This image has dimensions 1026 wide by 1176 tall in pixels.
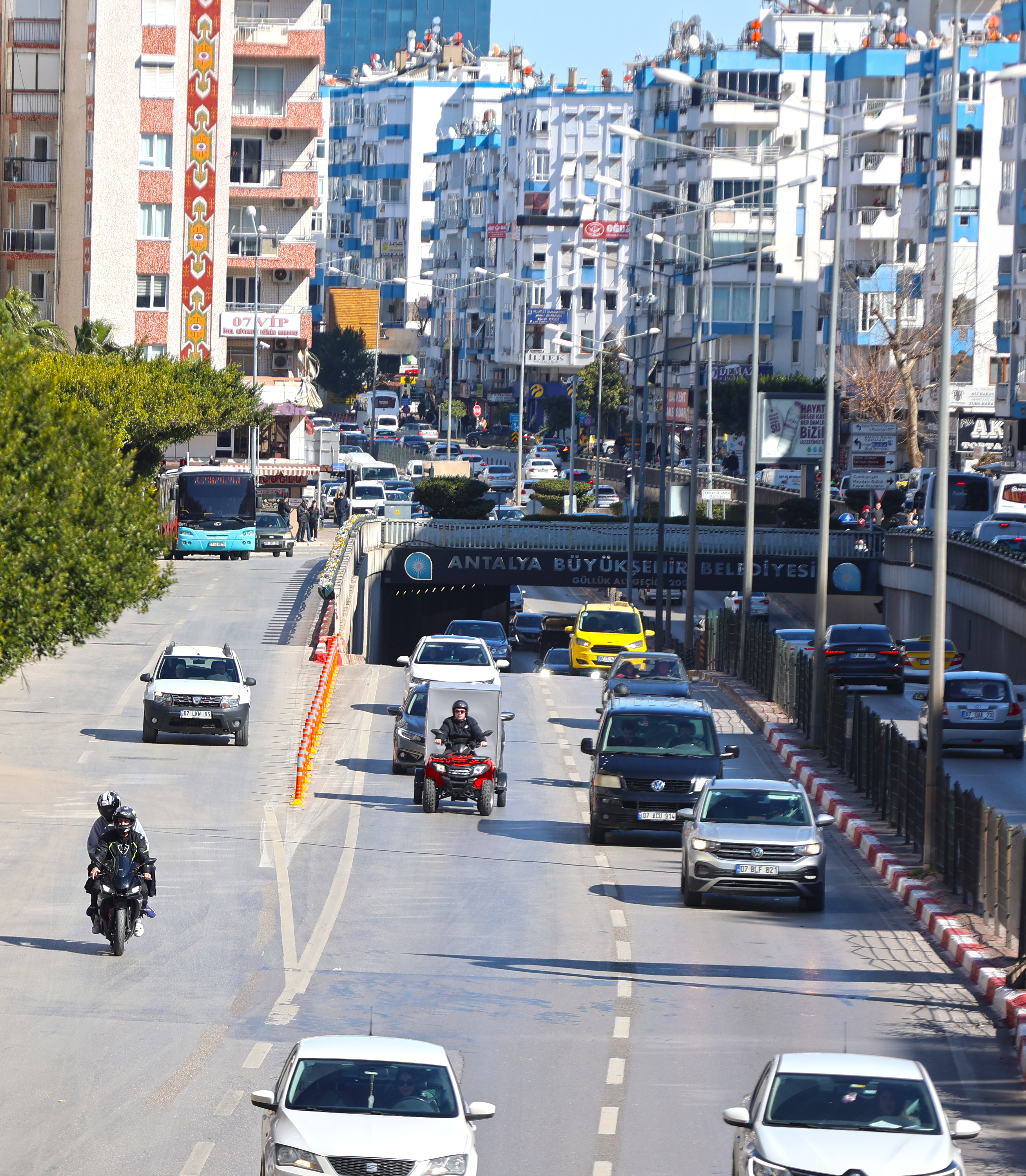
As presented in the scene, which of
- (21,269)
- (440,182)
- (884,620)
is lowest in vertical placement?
(884,620)

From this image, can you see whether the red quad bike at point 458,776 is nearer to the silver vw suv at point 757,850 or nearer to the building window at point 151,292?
the silver vw suv at point 757,850

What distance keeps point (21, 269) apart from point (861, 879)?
62.1m

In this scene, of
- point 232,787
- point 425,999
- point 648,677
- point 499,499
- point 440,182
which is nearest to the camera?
point 425,999

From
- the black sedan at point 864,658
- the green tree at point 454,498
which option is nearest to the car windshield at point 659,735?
the black sedan at point 864,658

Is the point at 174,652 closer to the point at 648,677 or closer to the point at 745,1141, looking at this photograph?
the point at 648,677

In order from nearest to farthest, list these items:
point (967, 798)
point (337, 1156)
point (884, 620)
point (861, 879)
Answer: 1. point (337, 1156)
2. point (967, 798)
3. point (861, 879)
4. point (884, 620)

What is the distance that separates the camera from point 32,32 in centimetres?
7844

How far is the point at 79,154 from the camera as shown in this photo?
258 feet

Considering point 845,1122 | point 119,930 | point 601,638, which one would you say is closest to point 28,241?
point 601,638

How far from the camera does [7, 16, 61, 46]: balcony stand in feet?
257

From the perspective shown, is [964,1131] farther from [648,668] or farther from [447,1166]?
[648,668]

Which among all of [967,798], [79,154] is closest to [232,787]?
[967,798]

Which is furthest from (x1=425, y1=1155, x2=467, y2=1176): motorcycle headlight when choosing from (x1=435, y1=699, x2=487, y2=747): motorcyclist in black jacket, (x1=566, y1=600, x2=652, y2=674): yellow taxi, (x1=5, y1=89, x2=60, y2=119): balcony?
(x1=5, y1=89, x2=60, y2=119): balcony

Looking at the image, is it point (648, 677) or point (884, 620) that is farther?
point (884, 620)
